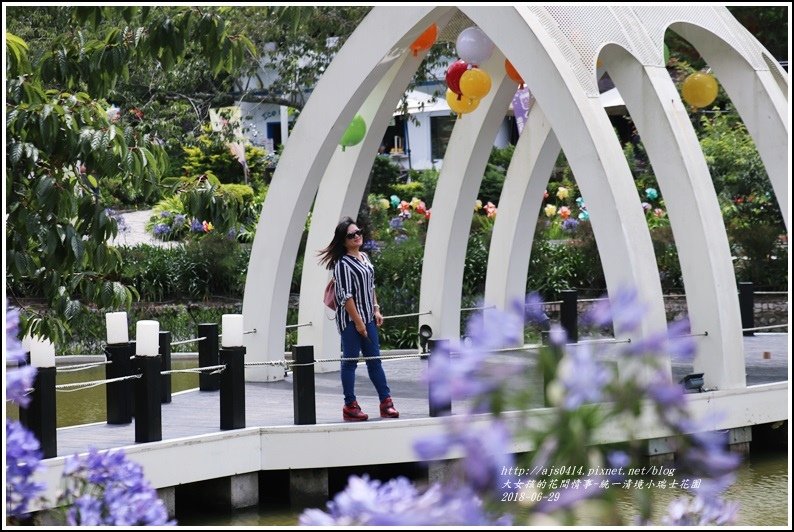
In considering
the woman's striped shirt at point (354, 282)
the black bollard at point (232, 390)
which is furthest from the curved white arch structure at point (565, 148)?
the black bollard at point (232, 390)

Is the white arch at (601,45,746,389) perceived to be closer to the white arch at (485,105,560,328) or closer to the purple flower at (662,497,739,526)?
the white arch at (485,105,560,328)

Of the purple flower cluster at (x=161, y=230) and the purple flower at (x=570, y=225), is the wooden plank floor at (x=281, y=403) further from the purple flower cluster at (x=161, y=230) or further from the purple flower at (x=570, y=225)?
the purple flower cluster at (x=161, y=230)

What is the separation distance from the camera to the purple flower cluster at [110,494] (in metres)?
3.01

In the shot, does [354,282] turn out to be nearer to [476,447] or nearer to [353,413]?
[353,413]

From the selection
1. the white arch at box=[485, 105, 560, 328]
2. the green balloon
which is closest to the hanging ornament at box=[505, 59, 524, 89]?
the white arch at box=[485, 105, 560, 328]

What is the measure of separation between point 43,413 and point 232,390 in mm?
1530

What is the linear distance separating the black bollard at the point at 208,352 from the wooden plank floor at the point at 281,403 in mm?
117

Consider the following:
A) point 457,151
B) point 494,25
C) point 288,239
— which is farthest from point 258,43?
point 494,25

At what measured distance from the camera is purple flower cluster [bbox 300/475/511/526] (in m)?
2.41

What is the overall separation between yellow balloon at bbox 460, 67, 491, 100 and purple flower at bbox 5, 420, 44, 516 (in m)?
8.33

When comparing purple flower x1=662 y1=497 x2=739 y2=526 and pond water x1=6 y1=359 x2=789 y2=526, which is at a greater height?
purple flower x1=662 y1=497 x2=739 y2=526

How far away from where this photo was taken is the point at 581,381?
91.1 inches

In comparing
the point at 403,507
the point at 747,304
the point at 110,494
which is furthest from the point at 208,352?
the point at 403,507

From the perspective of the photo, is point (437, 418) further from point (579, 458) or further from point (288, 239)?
point (579, 458)
